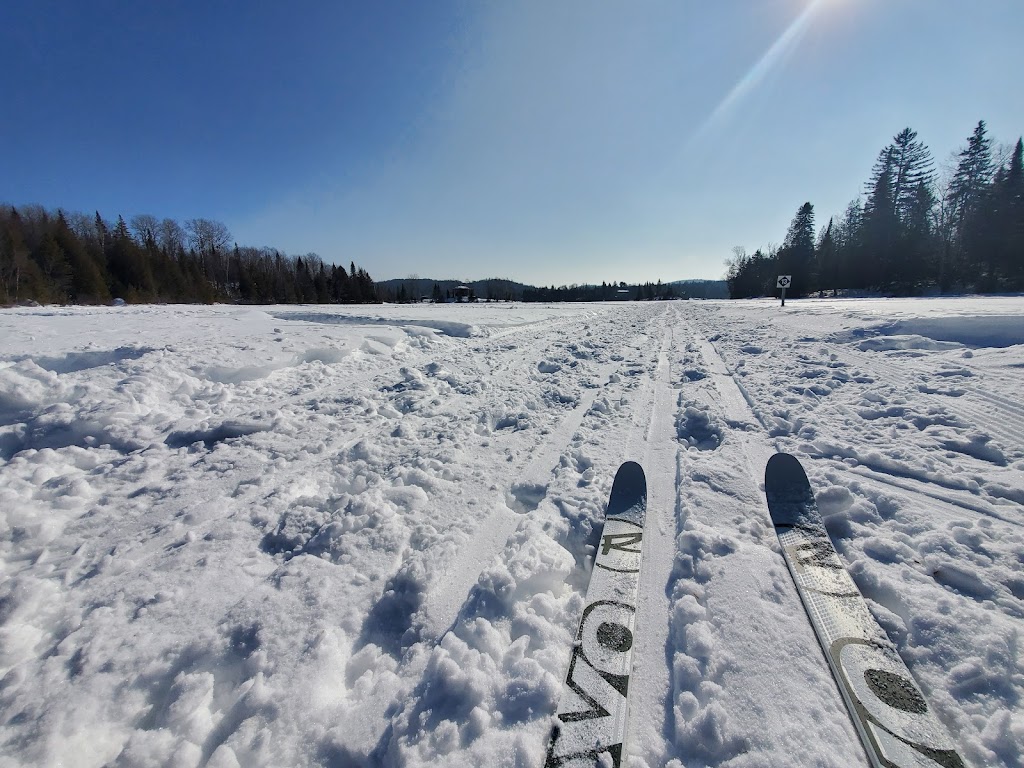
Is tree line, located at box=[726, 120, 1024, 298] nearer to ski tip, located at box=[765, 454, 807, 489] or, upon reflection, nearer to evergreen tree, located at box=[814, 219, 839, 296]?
evergreen tree, located at box=[814, 219, 839, 296]

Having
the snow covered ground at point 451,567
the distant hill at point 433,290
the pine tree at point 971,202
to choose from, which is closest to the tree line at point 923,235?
the pine tree at point 971,202

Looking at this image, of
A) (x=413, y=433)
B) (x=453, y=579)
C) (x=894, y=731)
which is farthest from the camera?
(x=413, y=433)

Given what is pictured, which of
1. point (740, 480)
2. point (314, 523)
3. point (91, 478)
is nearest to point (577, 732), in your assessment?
point (314, 523)

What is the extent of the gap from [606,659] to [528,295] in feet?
320

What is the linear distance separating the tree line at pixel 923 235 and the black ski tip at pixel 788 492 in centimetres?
4463

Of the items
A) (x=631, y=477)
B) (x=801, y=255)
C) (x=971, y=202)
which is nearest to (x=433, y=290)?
(x=801, y=255)

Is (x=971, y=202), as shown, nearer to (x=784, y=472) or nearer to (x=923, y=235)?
(x=923, y=235)

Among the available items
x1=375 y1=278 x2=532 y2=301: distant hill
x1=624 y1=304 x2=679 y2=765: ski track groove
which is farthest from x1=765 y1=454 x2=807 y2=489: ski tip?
x1=375 y1=278 x2=532 y2=301: distant hill

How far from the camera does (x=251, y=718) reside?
5.22ft

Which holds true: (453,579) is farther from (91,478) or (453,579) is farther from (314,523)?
(91,478)

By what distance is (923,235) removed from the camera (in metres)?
34.2

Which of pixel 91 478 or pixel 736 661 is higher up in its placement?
pixel 91 478

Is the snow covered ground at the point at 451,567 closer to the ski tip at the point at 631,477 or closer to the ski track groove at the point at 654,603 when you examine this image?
the ski track groove at the point at 654,603

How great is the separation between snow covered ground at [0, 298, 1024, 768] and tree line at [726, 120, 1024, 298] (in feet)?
134
